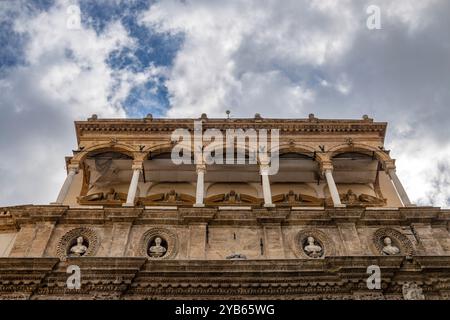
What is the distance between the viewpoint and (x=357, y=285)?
12.3m

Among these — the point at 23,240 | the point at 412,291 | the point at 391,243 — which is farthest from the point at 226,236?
the point at 23,240

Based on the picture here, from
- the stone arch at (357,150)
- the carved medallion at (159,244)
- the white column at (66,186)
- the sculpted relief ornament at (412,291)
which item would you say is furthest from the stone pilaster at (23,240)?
the stone arch at (357,150)

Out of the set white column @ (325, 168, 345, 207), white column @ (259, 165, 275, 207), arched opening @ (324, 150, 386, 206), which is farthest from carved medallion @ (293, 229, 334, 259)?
arched opening @ (324, 150, 386, 206)

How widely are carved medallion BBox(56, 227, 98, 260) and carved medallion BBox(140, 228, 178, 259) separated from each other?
4.54ft

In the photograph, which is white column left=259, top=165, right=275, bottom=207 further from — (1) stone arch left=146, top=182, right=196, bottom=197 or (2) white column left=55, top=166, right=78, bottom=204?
(2) white column left=55, top=166, right=78, bottom=204

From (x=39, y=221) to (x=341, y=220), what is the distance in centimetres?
875

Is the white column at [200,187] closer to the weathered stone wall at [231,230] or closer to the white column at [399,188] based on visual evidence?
the weathered stone wall at [231,230]

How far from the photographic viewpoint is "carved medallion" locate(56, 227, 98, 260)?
13.3 m

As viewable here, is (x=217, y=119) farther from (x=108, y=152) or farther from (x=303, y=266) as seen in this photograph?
Result: (x=303, y=266)

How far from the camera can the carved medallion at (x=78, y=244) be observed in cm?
1327

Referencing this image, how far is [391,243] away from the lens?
13.8 m

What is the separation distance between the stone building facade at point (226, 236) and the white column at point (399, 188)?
0.05 m
